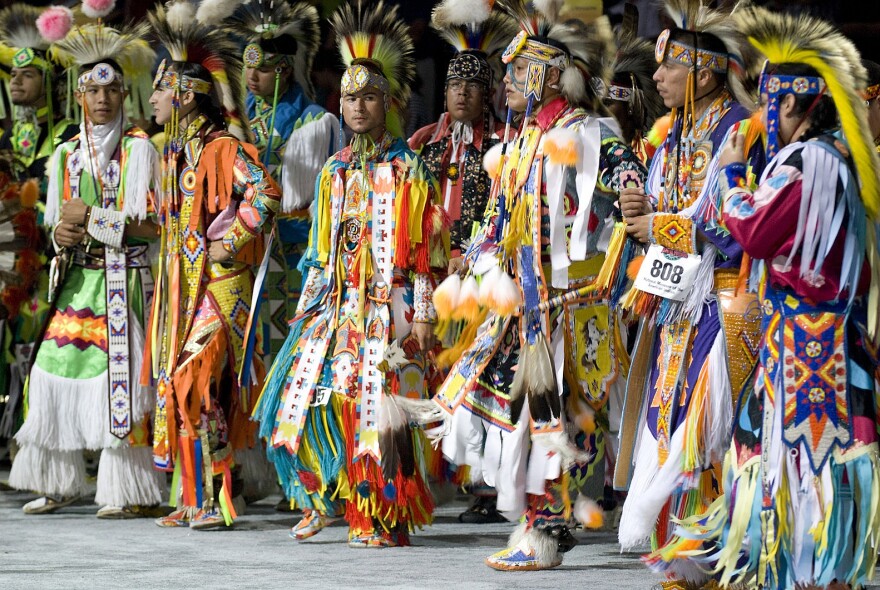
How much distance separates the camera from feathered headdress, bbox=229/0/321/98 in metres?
7.08

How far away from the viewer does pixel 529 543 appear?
5.17m

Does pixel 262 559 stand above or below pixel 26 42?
below

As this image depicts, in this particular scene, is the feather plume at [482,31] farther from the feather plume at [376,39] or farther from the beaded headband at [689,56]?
the beaded headband at [689,56]

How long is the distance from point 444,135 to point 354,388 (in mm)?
1560

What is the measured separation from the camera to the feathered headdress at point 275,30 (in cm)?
708

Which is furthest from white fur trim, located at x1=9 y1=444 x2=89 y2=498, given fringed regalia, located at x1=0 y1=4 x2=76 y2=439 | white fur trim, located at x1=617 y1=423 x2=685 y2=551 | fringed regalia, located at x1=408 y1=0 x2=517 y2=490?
white fur trim, located at x1=617 y1=423 x2=685 y2=551

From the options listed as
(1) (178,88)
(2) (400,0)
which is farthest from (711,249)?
(2) (400,0)

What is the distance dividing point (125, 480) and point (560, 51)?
9.26ft

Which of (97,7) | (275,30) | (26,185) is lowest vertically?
(26,185)

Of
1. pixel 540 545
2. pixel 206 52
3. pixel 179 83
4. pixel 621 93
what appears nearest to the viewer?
pixel 540 545

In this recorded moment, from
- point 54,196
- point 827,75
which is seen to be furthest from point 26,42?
point 827,75

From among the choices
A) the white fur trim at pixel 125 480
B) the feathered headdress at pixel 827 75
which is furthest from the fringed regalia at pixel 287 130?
the feathered headdress at pixel 827 75

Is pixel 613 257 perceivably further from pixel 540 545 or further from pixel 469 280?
pixel 540 545

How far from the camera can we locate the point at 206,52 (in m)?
6.51
